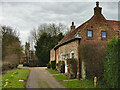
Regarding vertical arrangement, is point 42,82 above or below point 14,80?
below

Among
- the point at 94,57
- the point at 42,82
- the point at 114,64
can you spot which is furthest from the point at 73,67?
the point at 114,64

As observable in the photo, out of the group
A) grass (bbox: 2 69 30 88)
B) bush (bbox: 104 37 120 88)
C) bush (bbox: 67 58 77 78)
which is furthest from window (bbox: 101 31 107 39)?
grass (bbox: 2 69 30 88)

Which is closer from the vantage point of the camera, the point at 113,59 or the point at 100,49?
the point at 113,59

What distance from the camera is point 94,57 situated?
11938 mm

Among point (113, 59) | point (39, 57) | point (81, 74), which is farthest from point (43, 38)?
point (113, 59)

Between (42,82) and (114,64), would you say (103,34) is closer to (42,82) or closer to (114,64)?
(114,64)

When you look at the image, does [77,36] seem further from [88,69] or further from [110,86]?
[110,86]

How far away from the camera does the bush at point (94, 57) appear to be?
37.9ft

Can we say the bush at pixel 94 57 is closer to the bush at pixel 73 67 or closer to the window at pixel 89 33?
the bush at pixel 73 67

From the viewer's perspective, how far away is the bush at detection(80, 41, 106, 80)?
11559mm

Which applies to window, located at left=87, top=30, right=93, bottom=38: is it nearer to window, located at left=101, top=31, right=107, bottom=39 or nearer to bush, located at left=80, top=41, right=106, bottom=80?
window, located at left=101, top=31, right=107, bottom=39

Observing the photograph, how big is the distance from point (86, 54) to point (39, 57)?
33.7 meters

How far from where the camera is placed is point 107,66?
9609mm

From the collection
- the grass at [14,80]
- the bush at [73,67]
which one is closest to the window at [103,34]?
the bush at [73,67]
